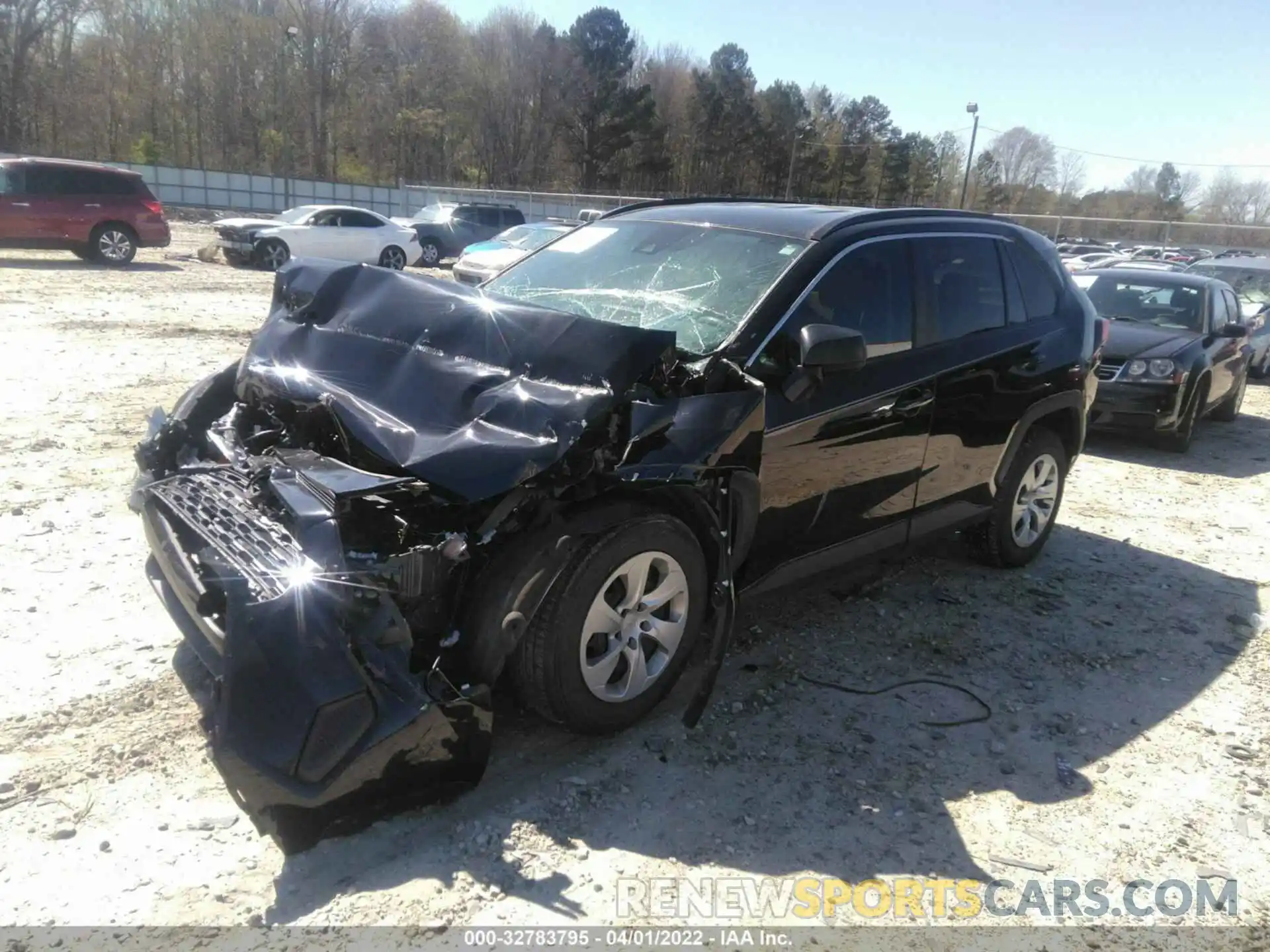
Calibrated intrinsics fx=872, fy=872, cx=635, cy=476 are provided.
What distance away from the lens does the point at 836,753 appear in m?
3.36

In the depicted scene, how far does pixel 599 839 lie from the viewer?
2787mm

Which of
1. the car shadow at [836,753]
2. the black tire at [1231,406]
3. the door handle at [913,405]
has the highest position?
the door handle at [913,405]

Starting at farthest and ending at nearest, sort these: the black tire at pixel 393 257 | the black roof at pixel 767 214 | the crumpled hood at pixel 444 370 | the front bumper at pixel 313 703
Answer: the black tire at pixel 393 257 → the black roof at pixel 767 214 → the crumpled hood at pixel 444 370 → the front bumper at pixel 313 703

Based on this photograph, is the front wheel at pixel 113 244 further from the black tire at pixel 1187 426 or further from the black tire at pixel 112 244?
the black tire at pixel 1187 426

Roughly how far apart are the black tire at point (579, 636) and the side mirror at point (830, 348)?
2.80 feet

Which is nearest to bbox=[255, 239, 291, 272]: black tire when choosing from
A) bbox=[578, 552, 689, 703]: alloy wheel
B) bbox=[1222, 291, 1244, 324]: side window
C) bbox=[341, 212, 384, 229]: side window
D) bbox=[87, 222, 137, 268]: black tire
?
bbox=[341, 212, 384, 229]: side window

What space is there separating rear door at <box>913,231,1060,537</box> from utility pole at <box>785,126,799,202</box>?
201 feet

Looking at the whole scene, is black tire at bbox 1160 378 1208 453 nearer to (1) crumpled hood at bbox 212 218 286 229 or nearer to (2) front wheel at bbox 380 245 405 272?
(2) front wheel at bbox 380 245 405 272

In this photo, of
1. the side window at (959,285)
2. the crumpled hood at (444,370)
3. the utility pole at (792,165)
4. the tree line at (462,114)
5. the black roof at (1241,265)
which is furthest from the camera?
the utility pole at (792,165)

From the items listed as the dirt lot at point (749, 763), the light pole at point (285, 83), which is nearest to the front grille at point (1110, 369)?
the dirt lot at point (749, 763)

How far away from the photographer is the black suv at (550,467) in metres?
2.53

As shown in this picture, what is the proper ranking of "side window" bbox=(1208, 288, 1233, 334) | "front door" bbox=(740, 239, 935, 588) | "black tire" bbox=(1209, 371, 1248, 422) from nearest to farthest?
"front door" bbox=(740, 239, 935, 588), "side window" bbox=(1208, 288, 1233, 334), "black tire" bbox=(1209, 371, 1248, 422)

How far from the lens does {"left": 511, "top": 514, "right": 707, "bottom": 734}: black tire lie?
292cm

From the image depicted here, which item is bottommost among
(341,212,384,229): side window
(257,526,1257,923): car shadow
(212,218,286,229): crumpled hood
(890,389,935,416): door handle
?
(257,526,1257,923): car shadow
